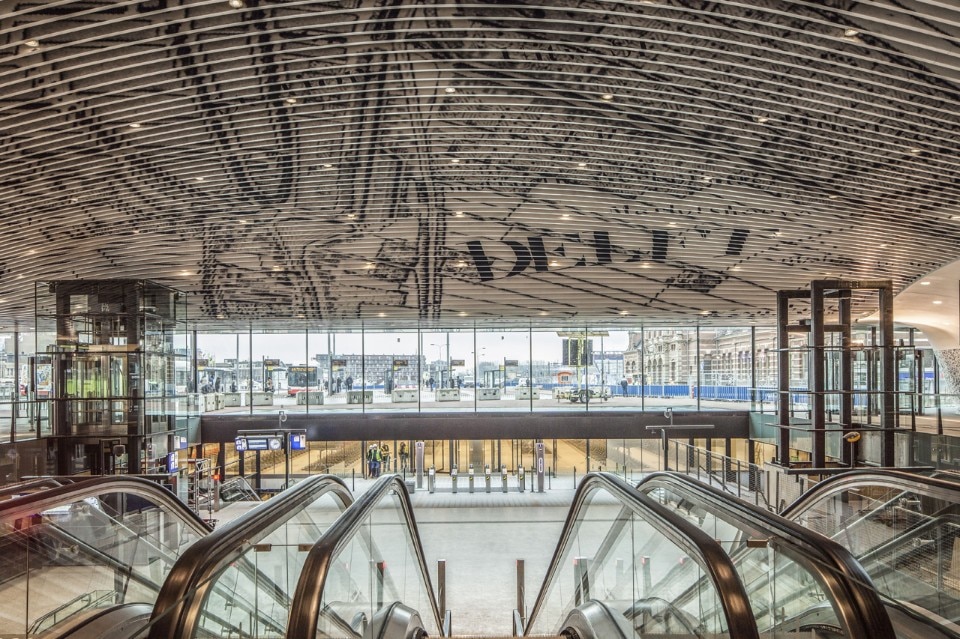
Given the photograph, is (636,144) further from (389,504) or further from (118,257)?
(118,257)

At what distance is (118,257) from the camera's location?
11203 millimetres

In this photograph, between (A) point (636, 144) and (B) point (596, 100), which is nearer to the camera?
(B) point (596, 100)

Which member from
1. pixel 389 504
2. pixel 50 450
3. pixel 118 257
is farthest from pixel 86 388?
pixel 389 504

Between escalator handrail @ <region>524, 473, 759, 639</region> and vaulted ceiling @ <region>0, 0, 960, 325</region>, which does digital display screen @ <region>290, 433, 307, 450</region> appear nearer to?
vaulted ceiling @ <region>0, 0, 960, 325</region>

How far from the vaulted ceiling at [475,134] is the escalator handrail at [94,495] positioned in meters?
3.14

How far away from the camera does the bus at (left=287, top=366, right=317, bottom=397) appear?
23.2m

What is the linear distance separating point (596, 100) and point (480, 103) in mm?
→ 1048

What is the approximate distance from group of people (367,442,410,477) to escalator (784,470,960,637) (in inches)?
706

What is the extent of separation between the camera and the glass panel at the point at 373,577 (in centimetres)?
348

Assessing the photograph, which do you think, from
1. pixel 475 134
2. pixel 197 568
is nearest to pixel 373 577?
pixel 197 568

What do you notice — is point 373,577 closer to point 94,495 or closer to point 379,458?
point 94,495

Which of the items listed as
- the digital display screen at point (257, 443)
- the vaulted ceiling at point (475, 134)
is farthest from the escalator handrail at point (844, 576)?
the digital display screen at point (257, 443)

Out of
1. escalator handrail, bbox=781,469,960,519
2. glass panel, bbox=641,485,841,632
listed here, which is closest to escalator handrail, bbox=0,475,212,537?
glass panel, bbox=641,485,841,632

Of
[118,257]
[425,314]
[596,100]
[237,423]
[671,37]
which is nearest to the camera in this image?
[671,37]
